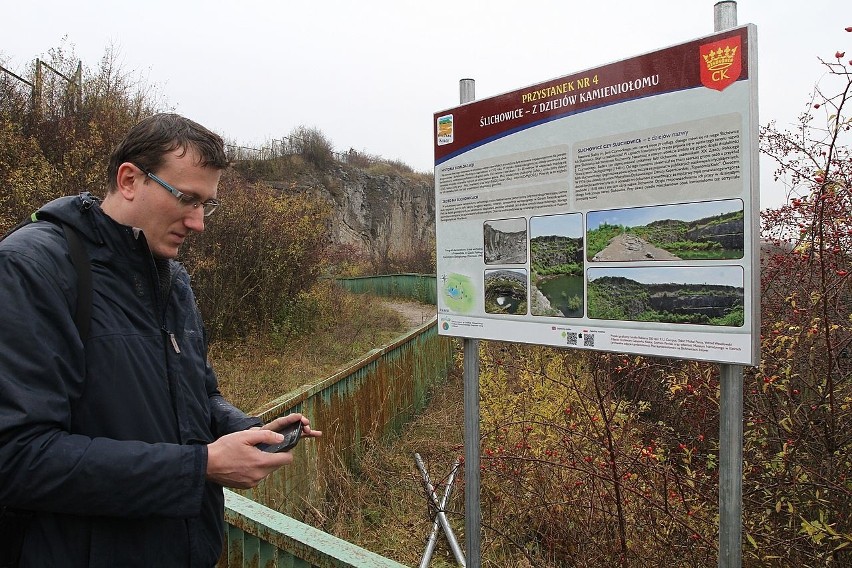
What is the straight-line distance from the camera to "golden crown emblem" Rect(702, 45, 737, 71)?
165 centimetres

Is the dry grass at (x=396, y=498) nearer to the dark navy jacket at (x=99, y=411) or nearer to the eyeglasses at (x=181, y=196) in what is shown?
the dark navy jacket at (x=99, y=411)

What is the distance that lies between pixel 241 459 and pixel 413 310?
18.3m

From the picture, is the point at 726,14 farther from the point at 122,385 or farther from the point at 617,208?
the point at 122,385

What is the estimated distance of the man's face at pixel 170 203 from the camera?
1.61 m

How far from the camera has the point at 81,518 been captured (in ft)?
4.48

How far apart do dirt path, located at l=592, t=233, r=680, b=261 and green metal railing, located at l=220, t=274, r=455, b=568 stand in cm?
136

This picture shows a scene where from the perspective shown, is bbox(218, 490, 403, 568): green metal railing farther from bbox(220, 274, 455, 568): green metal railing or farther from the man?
the man

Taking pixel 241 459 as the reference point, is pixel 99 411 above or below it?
above

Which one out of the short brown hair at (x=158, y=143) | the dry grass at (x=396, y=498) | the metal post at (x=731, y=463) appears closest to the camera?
the short brown hair at (x=158, y=143)

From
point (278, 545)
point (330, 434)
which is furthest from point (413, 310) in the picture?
point (278, 545)

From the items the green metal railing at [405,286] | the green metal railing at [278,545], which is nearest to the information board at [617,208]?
the green metal railing at [278,545]

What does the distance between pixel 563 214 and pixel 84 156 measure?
858cm

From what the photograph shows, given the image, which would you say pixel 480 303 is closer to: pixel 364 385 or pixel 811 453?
pixel 811 453

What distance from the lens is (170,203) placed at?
1.63 metres
